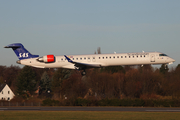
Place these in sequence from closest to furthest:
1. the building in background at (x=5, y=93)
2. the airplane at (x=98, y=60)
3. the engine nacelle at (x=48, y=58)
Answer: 1. the airplane at (x=98, y=60)
2. the engine nacelle at (x=48, y=58)
3. the building in background at (x=5, y=93)

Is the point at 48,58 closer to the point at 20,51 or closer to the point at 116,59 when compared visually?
the point at 20,51

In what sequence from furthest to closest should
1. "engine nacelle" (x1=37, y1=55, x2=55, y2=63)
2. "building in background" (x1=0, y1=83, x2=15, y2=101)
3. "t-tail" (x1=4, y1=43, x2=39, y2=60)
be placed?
"building in background" (x1=0, y1=83, x2=15, y2=101) < "t-tail" (x1=4, y1=43, x2=39, y2=60) < "engine nacelle" (x1=37, y1=55, x2=55, y2=63)

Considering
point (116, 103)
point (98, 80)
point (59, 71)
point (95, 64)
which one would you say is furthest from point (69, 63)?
point (59, 71)

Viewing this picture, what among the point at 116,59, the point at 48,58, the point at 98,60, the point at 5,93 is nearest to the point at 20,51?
the point at 48,58

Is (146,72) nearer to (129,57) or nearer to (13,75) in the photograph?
(129,57)

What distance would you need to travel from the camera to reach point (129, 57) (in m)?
39.7

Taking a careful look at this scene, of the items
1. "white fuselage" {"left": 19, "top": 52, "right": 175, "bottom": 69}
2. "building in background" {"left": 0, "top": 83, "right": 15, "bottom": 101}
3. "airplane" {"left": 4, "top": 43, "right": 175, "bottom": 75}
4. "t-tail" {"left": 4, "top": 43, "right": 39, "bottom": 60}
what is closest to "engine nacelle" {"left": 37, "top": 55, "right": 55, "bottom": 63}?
"airplane" {"left": 4, "top": 43, "right": 175, "bottom": 75}

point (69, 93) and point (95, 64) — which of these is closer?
point (95, 64)

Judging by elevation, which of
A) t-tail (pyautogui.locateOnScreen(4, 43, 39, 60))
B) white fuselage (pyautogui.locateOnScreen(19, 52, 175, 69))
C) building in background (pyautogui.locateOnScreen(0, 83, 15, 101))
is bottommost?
building in background (pyautogui.locateOnScreen(0, 83, 15, 101))

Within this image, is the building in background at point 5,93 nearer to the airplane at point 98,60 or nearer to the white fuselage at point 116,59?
the airplane at point 98,60

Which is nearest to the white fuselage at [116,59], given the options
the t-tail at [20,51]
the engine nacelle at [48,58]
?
the engine nacelle at [48,58]

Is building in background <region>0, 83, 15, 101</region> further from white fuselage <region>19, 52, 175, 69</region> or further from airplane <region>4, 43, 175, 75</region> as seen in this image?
white fuselage <region>19, 52, 175, 69</region>

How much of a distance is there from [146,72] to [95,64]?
96.5ft

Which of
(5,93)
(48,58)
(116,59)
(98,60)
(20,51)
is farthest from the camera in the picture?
(5,93)
